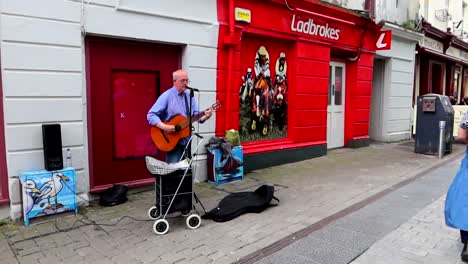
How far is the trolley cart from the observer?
407 centimetres

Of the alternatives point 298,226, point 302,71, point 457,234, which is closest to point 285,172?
point 302,71

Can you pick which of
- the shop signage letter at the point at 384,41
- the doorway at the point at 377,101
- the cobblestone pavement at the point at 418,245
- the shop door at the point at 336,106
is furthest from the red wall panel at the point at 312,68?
the cobblestone pavement at the point at 418,245

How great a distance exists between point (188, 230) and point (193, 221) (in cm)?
11

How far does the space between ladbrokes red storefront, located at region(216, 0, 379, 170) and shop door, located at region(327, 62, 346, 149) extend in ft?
0.08

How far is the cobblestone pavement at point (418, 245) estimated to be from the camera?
11.9ft

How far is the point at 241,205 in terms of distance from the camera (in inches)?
191

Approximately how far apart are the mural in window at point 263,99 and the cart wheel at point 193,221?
326 centimetres

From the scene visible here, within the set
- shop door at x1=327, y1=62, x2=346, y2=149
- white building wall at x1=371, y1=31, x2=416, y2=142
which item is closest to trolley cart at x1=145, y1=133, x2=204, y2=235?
shop door at x1=327, y1=62, x2=346, y2=149

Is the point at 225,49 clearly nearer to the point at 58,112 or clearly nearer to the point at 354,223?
the point at 58,112

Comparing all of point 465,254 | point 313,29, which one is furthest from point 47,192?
point 313,29

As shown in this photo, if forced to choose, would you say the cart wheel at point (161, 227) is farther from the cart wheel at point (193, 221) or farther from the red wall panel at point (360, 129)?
the red wall panel at point (360, 129)

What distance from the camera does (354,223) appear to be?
459cm

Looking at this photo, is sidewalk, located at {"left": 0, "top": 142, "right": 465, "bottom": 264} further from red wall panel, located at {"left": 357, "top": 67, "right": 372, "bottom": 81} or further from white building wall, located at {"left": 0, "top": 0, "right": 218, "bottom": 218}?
red wall panel, located at {"left": 357, "top": 67, "right": 372, "bottom": 81}

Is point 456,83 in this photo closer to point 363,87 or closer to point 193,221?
point 363,87
